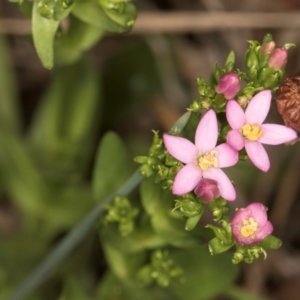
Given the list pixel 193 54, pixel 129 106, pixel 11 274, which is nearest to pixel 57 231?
pixel 11 274

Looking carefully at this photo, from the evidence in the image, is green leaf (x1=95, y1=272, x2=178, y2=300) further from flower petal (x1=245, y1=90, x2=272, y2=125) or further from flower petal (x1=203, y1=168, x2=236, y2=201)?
flower petal (x1=245, y1=90, x2=272, y2=125)

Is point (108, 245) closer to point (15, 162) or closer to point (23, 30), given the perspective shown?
point (15, 162)

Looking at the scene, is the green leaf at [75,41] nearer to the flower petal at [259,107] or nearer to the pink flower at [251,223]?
the flower petal at [259,107]

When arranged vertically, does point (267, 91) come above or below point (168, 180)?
above

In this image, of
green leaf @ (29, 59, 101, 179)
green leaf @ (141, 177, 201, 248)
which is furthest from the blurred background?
green leaf @ (141, 177, 201, 248)

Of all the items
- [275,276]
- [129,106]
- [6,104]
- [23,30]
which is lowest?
[275,276]

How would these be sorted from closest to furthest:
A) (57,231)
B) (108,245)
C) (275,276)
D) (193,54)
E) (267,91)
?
1. (267,91)
2. (108,245)
3. (57,231)
4. (275,276)
5. (193,54)

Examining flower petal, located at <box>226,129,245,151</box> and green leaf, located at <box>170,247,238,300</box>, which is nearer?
flower petal, located at <box>226,129,245,151</box>
